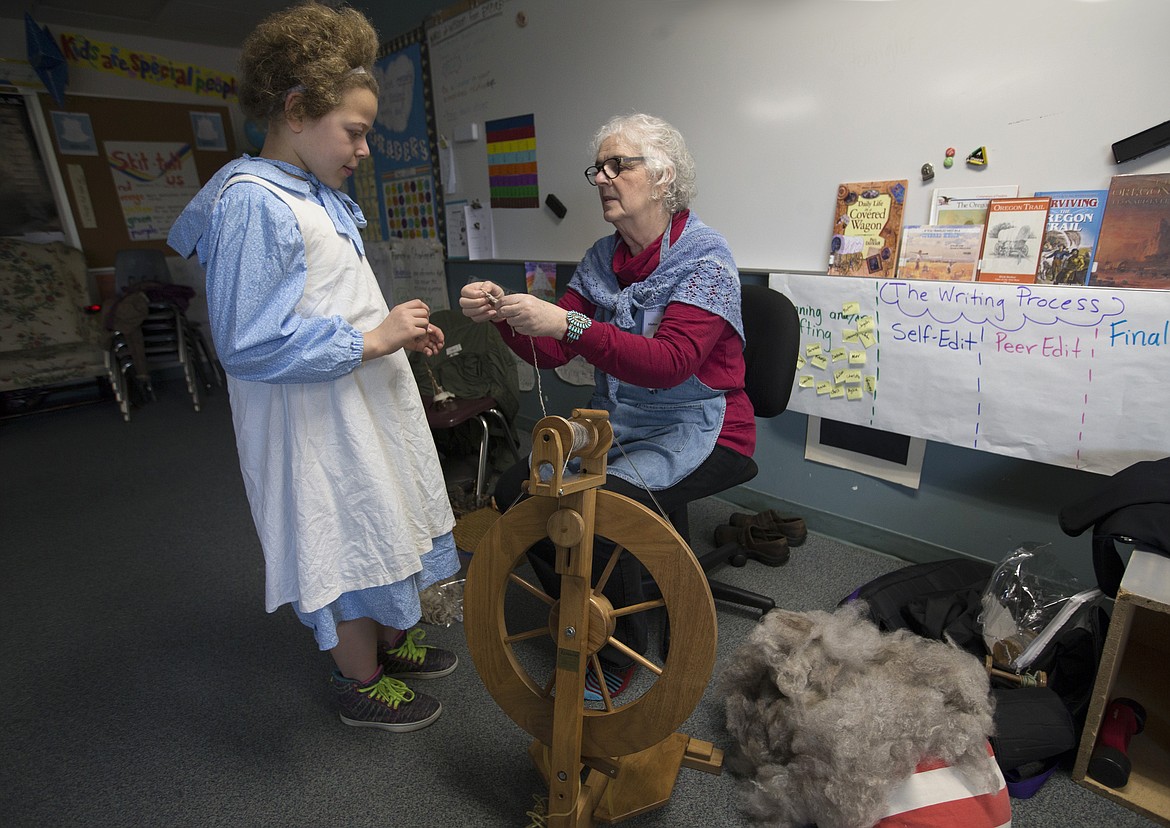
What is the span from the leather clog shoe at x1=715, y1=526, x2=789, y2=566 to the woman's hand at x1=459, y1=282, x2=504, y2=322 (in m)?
1.25

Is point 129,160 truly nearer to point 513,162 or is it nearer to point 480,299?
point 513,162

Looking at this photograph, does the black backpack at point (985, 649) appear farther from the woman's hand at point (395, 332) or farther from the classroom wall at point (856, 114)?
the woman's hand at point (395, 332)

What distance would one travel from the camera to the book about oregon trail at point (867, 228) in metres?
1.67

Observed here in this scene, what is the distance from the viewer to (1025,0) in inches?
54.6

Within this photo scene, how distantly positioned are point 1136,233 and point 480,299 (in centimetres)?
147

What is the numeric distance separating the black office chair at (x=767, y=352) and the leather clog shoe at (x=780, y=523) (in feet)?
1.94

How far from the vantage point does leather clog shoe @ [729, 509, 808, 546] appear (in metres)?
2.04

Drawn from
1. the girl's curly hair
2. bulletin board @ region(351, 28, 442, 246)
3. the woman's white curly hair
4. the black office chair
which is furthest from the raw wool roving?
bulletin board @ region(351, 28, 442, 246)

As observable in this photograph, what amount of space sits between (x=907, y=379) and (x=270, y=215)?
1.66 m

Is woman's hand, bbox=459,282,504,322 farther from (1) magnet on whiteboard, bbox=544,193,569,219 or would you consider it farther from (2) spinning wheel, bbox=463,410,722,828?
(1) magnet on whiteboard, bbox=544,193,569,219

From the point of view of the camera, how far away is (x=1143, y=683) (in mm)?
1374

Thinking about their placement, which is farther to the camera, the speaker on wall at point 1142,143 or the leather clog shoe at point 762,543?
the leather clog shoe at point 762,543

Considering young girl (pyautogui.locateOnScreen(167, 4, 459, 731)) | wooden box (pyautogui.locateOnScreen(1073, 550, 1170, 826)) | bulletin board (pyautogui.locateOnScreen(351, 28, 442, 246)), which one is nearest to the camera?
young girl (pyautogui.locateOnScreen(167, 4, 459, 731))

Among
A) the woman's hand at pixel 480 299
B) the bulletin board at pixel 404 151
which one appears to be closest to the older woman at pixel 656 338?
the woman's hand at pixel 480 299
